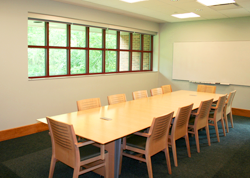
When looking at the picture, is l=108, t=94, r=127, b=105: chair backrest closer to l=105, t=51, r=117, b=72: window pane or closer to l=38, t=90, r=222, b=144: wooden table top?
l=38, t=90, r=222, b=144: wooden table top

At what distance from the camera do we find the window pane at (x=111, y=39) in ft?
24.4

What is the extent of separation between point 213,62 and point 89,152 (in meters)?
6.16

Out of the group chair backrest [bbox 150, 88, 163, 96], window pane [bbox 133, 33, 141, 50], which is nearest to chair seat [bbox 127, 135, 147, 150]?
chair backrest [bbox 150, 88, 163, 96]

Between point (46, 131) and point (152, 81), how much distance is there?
467 cm

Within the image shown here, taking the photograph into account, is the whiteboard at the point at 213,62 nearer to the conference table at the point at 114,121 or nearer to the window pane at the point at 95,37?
the window pane at the point at 95,37

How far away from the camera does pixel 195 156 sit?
4320 mm

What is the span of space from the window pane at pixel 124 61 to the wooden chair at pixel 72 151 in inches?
202

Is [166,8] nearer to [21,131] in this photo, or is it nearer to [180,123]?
[180,123]

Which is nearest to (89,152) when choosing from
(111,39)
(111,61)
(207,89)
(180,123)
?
(180,123)

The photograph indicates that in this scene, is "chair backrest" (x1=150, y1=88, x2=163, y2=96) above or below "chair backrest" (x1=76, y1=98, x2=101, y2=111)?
above

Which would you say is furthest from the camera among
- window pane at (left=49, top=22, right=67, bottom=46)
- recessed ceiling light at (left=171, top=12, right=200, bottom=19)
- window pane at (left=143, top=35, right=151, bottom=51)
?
window pane at (left=143, top=35, right=151, bottom=51)

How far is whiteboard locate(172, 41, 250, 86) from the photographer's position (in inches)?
290

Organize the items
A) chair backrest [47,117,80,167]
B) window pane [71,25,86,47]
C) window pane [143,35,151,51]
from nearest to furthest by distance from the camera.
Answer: chair backrest [47,117,80,167] → window pane [71,25,86,47] → window pane [143,35,151,51]

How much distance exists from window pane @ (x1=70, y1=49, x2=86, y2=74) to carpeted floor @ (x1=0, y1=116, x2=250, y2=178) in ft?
6.83
